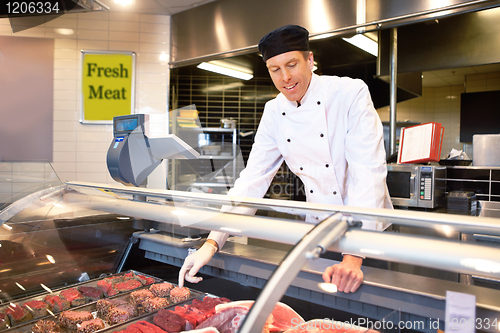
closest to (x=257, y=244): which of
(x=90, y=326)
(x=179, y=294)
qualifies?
(x=179, y=294)

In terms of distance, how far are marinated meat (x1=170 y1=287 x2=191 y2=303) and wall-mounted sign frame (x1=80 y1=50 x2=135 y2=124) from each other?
394 centimetres

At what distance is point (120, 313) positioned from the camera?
1.05 meters

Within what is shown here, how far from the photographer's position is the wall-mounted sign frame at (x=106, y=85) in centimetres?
463

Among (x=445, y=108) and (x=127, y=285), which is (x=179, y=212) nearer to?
(x=127, y=285)

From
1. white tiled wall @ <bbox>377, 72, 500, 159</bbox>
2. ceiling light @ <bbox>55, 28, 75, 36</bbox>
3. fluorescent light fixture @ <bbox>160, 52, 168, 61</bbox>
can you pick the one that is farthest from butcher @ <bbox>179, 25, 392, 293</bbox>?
white tiled wall @ <bbox>377, 72, 500, 159</bbox>

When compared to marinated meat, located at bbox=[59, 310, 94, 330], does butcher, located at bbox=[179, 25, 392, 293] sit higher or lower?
higher

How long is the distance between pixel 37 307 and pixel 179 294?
0.43m

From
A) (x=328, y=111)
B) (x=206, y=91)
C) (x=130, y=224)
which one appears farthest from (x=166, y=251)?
(x=206, y=91)

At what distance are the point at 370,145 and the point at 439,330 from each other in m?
0.72

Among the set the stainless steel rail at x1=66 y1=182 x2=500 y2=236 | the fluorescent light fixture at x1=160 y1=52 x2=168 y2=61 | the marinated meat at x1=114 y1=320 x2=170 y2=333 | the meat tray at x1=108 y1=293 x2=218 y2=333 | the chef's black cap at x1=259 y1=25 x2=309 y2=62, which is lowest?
the marinated meat at x1=114 y1=320 x2=170 y2=333

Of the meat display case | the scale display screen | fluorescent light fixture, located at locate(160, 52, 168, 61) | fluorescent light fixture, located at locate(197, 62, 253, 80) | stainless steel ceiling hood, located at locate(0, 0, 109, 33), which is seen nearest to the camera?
the meat display case

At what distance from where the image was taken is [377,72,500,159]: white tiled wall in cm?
677

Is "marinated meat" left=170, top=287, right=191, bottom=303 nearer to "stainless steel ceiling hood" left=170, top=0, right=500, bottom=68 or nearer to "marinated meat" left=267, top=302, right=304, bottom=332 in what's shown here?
"marinated meat" left=267, top=302, right=304, bottom=332

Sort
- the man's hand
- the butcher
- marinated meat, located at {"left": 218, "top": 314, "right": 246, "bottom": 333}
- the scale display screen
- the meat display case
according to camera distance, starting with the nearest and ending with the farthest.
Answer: the meat display case
the man's hand
marinated meat, located at {"left": 218, "top": 314, "right": 246, "bottom": 333}
the butcher
the scale display screen
